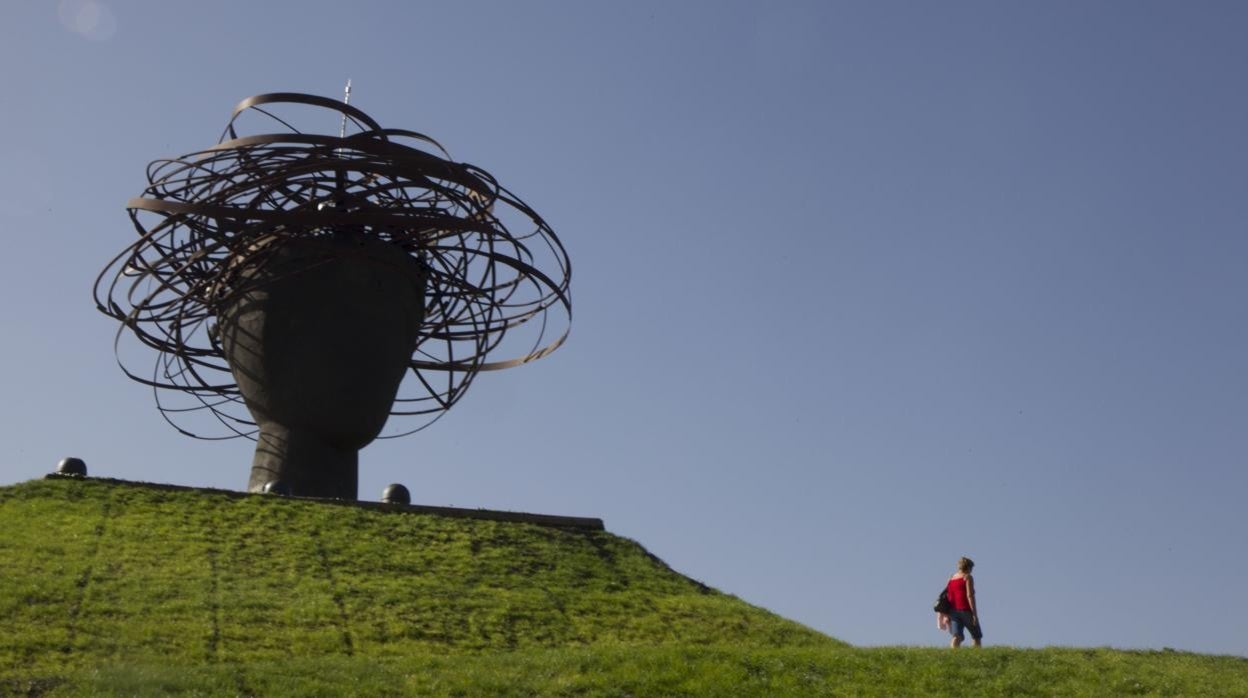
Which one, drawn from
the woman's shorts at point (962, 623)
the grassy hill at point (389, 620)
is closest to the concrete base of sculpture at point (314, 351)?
the grassy hill at point (389, 620)

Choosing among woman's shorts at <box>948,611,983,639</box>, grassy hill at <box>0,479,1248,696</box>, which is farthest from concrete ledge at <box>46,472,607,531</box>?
woman's shorts at <box>948,611,983,639</box>

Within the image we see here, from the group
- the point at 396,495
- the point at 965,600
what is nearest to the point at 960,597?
the point at 965,600

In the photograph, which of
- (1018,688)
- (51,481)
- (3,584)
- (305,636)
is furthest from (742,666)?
(51,481)

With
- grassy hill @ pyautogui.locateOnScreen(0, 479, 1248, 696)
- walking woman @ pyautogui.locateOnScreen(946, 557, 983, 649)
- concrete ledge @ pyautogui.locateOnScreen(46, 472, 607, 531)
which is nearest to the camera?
grassy hill @ pyautogui.locateOnScreen(0, 479, 1248, 696)

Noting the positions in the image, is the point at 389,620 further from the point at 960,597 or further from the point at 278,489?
the point at 278,489

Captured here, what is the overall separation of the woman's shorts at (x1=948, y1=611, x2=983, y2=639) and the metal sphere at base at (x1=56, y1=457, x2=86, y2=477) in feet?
50.8

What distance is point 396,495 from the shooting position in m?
29.8

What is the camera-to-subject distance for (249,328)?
29.9 m

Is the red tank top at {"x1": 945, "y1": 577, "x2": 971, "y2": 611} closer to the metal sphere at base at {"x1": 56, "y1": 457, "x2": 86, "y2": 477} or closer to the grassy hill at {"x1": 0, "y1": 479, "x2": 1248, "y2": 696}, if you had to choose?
the grassy hill at {"x1": 0, "y1": 479, "x2": 1248, "y2": 696}

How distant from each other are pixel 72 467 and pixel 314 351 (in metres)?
4.63

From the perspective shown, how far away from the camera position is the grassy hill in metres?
17.1

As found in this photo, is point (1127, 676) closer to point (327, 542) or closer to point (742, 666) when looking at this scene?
point (742, 666)

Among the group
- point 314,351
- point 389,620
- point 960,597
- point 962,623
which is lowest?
point 962,623

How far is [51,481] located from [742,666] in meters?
14.4
